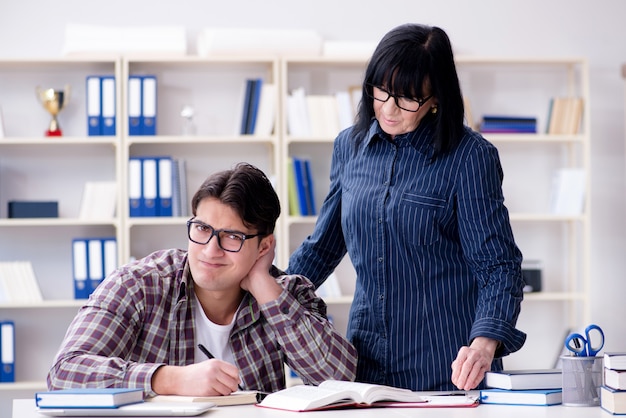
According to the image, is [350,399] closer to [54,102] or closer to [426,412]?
[426,412]

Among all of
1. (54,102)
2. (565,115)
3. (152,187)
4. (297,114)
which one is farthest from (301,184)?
(565,115)

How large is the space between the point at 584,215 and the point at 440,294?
262cm

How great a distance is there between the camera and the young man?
6.11 ft

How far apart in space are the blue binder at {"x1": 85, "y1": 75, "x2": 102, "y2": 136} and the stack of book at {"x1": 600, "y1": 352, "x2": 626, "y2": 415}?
10.2 ft

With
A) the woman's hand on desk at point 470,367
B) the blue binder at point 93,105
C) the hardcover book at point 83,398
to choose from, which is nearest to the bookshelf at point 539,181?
the blue binder at point 93,105

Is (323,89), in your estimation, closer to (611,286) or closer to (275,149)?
(275,149)

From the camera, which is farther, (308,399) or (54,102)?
(54,102)

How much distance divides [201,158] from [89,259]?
0.73 m

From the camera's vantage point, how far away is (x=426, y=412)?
1.60 m

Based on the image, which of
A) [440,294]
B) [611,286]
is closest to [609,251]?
[611,286]

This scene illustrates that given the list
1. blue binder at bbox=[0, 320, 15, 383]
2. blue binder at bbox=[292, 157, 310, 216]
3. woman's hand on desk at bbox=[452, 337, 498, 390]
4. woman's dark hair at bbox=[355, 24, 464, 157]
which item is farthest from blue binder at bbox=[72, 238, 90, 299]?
woman's hand on desk at bbox=[452, 337, 498, 390]

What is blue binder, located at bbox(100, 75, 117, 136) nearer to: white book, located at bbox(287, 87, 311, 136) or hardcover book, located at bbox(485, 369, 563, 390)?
white book, located at bbox(287, 87, 311, 136)

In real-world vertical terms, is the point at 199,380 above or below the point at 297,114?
below

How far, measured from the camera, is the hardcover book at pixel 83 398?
1.54 meters
